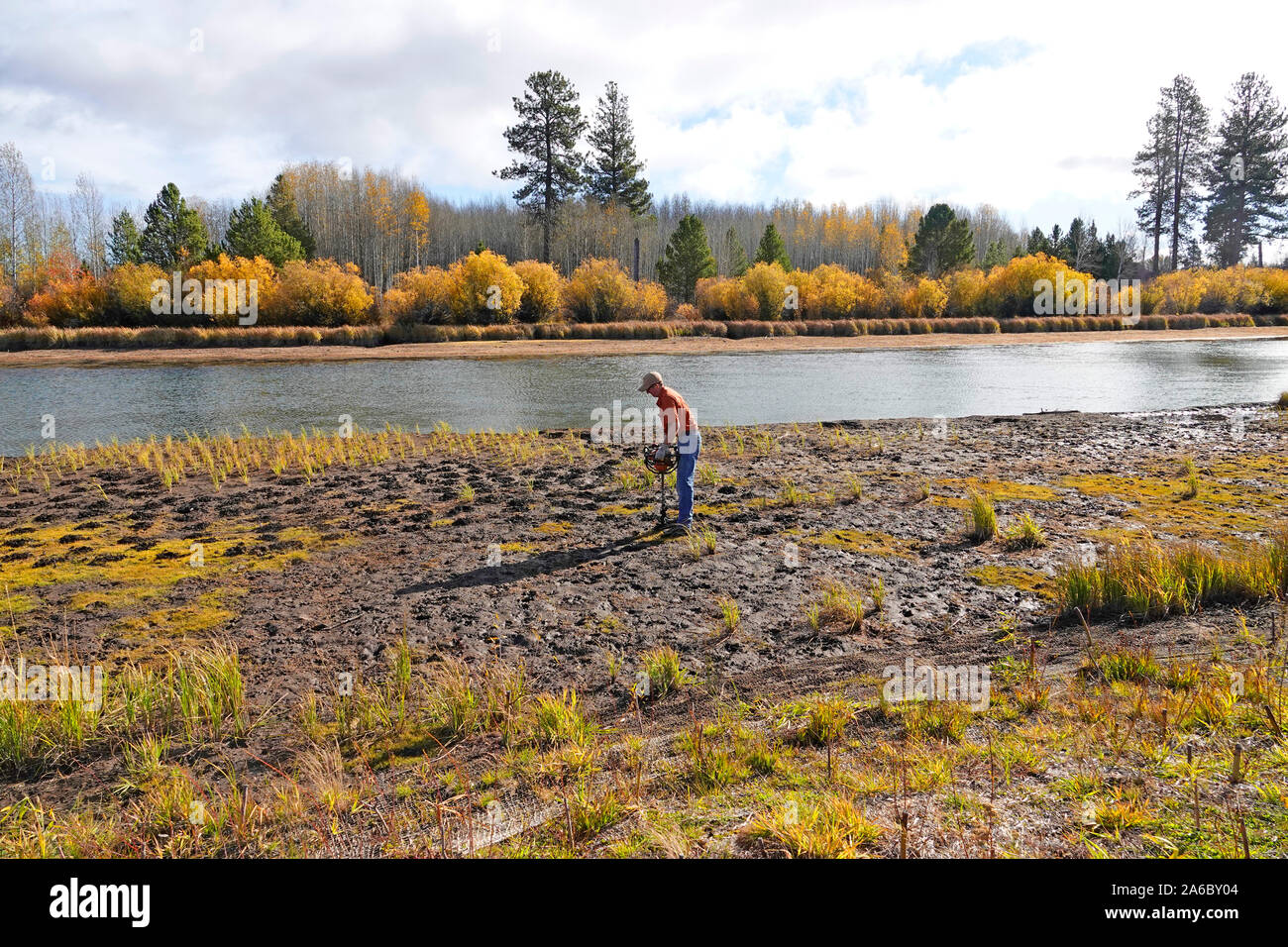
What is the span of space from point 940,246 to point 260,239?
5875 centimetres

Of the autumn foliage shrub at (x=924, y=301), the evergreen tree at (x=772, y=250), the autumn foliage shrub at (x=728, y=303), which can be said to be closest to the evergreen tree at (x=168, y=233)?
the autumn foliage shrub at (x=728, y=303)

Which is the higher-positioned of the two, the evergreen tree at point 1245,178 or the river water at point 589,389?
the evergreen tree at point 1245,178

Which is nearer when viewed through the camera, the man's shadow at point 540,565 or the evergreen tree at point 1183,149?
the man's shadow at point 540,565

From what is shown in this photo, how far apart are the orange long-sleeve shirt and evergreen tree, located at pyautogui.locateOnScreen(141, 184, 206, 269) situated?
216 feet

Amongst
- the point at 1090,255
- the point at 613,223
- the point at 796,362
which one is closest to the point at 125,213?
the point at 613,223

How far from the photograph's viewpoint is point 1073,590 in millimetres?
7594

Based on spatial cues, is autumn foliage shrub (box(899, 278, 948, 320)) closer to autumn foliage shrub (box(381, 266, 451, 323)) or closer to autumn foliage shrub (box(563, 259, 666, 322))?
autumn foliage shrub (box(563, 259, 666, 322))

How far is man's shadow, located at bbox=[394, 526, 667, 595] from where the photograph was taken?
28.7 feet

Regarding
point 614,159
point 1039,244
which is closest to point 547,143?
point 614,159

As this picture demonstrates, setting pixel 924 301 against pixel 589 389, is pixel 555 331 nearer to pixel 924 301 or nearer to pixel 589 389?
pixel 589 389

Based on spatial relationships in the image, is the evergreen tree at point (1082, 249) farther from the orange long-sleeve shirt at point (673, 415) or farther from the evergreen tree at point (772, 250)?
the orange long-sleeve shirt at point (673, 415)

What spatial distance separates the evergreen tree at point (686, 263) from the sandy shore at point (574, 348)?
14200 mm

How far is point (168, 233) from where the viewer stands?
62875 mm

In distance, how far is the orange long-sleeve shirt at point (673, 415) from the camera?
388 inches
